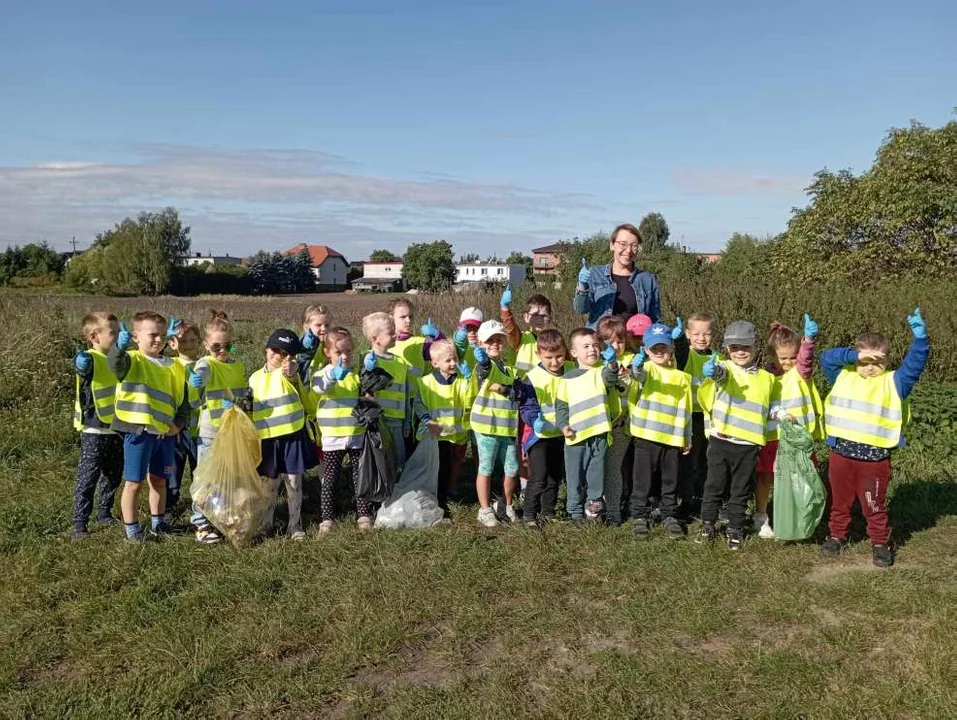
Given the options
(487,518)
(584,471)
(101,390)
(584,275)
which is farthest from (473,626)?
(101,390)

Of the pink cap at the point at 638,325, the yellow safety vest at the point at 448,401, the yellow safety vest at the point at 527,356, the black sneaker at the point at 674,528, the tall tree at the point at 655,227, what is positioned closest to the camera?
the black sneaker at the point at 674,528

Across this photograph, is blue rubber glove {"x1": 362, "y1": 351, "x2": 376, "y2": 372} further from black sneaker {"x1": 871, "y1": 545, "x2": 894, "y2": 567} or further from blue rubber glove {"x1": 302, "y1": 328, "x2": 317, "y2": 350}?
black sneaker {"x1": 871, "y1": 545, "x2": 894, "y2": 567}

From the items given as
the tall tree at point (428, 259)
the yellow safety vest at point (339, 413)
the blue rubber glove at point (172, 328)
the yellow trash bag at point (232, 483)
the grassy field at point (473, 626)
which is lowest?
the grassy field at point (473, 626)

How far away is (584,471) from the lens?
5.25 m

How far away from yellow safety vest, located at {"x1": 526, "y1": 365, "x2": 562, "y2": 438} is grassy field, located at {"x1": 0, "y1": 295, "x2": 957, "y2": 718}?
677 millimetres

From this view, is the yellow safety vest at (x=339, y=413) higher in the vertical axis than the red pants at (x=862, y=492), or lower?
higher

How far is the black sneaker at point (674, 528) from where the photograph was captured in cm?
502

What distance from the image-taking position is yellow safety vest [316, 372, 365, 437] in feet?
17.0

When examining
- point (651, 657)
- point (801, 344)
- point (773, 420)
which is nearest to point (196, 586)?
point (651, 657)

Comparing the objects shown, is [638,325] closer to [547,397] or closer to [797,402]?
[547,397]

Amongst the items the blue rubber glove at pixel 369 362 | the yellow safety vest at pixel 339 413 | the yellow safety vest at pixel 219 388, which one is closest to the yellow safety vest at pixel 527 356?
the blue rubber glove at pixel 369 362

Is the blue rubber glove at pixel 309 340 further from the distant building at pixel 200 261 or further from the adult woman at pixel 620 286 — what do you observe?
the distant building at pixel 200 261

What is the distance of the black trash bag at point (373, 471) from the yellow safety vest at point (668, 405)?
6.08ft

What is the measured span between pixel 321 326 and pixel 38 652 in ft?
8.67
